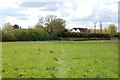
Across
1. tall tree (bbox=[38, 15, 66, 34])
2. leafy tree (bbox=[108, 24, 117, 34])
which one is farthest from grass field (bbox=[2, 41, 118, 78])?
leafy tree (bbox=[108, 24, 117, 34])

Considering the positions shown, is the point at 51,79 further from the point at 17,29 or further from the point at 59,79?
the point at 17,29

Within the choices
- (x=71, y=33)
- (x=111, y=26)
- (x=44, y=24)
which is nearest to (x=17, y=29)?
(x=44, y=24)

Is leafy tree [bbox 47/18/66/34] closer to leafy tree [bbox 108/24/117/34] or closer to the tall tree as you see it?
the tall tree

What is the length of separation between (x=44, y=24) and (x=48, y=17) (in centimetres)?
77

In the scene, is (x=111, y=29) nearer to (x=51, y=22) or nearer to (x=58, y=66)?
(x=51, y=22)

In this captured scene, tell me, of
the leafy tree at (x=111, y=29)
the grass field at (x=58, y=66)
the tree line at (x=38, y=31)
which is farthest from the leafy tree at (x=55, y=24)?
the grass field at (x=58, y=66)

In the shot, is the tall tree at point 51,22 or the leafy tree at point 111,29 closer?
the tall tree at point 51,22

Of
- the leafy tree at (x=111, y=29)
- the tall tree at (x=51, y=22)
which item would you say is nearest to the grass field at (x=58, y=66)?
the tall tree at (x=51, y=22)

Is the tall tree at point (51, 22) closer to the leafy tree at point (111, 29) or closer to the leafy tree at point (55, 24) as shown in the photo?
the leafy tree at point (55, 24)

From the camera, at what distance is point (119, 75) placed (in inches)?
210

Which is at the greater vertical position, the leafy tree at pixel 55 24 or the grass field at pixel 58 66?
the leafy tree at pixel 55 24

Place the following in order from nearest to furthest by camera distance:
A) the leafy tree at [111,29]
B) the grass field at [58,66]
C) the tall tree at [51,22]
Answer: the grass field at [58,66]
the tall tree at [51,22]
the leafy tree at [111,29]

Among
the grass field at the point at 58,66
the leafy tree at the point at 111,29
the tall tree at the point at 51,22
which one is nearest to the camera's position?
the grass field at the point at 58,66

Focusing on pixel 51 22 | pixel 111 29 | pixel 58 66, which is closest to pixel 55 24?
pixel 51 22
